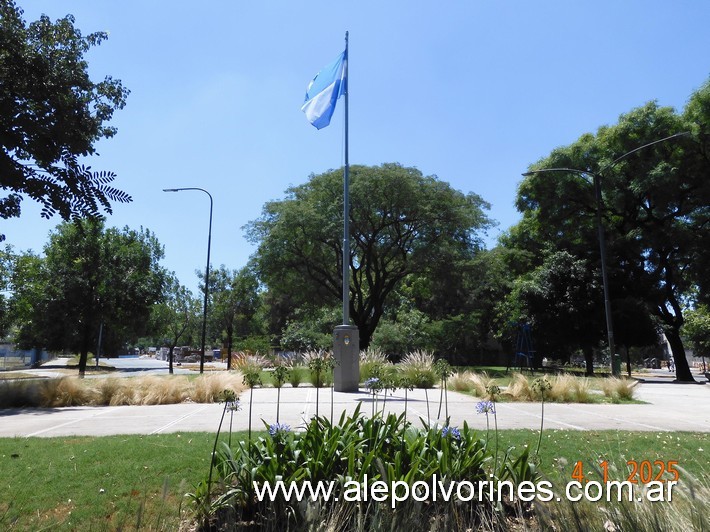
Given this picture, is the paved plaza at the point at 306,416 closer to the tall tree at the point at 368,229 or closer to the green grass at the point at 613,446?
the green grass at the point at 613,446

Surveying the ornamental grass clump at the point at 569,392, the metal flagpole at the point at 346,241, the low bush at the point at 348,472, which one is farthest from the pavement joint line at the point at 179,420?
the ornamental grass clump at the point at 569,392

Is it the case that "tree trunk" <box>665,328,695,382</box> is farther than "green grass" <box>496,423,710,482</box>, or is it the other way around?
"tree trunk" <box>665,328,695,382</box>

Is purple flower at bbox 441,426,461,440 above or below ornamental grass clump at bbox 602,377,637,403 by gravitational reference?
above

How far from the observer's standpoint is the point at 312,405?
11812 millimetres

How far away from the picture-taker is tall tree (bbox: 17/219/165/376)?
3181 cm

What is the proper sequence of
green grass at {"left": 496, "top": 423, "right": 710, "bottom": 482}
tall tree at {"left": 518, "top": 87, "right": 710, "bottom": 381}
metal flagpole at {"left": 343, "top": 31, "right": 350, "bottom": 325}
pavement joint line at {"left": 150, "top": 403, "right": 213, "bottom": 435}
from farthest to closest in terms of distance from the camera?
tall tree at {"left": 518, "top": 87, "right": 710, "bottom": 381} < metal flagpole at {"left": 343, "top": 31, "right": 350, "bottom": 325} < pavement joint line at {"left": 150, "top": 403, "right": 213, "bottom": 435} < green grass at {"left": 496, "top": 423, "right": 710, "bottom": 482}

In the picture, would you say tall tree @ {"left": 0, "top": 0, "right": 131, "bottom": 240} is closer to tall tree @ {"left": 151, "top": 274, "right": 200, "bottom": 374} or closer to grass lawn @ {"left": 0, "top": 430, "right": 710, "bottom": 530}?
grass lawn @ {"left": 0, "top": 430, "right": 710, "bottom": 530}

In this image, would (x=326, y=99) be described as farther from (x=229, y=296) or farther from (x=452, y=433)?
(x=229, y=296)

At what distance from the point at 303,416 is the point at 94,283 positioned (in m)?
26.8

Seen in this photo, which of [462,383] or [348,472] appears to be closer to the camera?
[348,472]

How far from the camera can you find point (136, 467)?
226 inches

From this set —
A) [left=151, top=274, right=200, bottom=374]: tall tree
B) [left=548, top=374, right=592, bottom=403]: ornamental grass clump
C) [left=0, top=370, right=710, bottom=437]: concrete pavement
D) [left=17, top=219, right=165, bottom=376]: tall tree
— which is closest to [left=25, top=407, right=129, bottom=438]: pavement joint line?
[left=0, top=370, right=710, bottom=437]: concrete pavement

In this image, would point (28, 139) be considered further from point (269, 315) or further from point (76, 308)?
point (269, 315)

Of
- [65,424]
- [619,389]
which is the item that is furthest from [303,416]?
[619,389]
